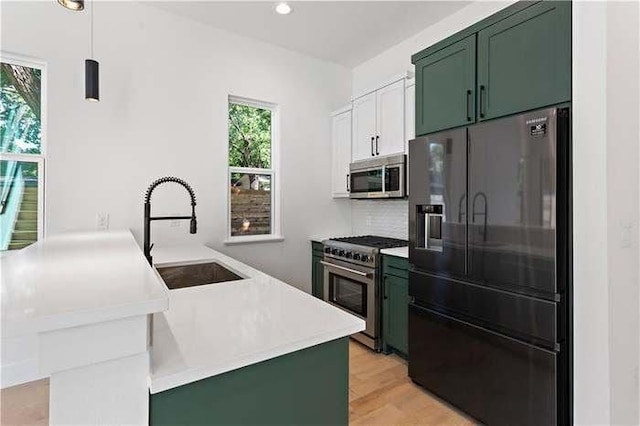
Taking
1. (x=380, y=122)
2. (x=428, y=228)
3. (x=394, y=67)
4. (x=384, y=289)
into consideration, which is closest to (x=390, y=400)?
(x=384, y=289)

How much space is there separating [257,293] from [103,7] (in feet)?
9.18

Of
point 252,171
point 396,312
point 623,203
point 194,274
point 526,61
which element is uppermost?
point 526,61

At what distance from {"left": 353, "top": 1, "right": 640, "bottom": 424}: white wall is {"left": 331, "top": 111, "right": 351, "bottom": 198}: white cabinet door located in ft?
7.69

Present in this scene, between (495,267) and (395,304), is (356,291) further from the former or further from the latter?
(495,267)

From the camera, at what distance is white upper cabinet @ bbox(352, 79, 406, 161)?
308 cm

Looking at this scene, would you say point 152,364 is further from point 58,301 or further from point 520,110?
point 520,110

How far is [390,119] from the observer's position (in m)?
3.18

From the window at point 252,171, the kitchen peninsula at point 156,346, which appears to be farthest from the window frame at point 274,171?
the kitchen peninsula at point 156,346

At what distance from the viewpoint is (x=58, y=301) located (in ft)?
2.12

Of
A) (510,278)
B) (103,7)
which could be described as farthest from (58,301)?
(103,7)

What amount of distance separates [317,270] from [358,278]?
0.84 meters

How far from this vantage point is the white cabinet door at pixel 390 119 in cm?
306

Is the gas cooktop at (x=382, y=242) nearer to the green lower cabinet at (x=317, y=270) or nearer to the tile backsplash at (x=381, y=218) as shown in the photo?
the tile backsplash at (x=381, y=218)

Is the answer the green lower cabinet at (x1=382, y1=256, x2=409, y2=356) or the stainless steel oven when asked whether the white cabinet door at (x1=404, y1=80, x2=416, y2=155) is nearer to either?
the green lower cabinet at (x1=382, y1=256, x2=409, y2=356)
